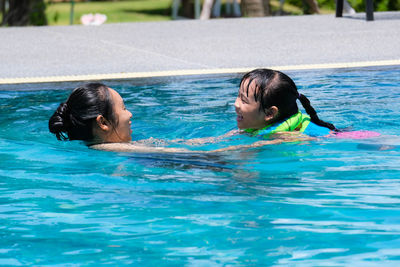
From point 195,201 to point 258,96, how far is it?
1374mm

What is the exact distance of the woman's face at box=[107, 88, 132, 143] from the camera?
15.1 ft

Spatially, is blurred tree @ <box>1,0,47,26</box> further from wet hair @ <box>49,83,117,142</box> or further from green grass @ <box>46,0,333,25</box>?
wet hair @ <box>49,83,117,142</box>

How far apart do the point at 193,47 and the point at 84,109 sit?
501 cm

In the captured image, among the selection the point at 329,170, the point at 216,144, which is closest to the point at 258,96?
the point at 216,144

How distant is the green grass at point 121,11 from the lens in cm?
1980

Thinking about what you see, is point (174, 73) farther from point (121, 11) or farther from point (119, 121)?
point (121, 11)

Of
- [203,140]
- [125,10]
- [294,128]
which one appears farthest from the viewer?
[125,10]

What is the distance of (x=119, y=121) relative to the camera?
4.66m

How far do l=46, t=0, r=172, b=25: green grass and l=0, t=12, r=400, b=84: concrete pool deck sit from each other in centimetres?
701

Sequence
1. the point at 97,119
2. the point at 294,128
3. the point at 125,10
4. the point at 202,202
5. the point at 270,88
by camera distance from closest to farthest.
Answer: the point at 202,202, the point at 97,119, the point at 270,88, the point at 294,128, the point at 125,10

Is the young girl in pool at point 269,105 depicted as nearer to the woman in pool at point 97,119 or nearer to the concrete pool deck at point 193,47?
the woman in pool at point 97,119

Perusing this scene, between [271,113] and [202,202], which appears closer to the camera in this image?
[202,202]

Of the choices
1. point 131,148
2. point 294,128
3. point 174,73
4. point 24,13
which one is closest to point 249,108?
point 294,128

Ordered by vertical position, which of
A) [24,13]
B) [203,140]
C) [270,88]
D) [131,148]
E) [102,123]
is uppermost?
[270,88]
